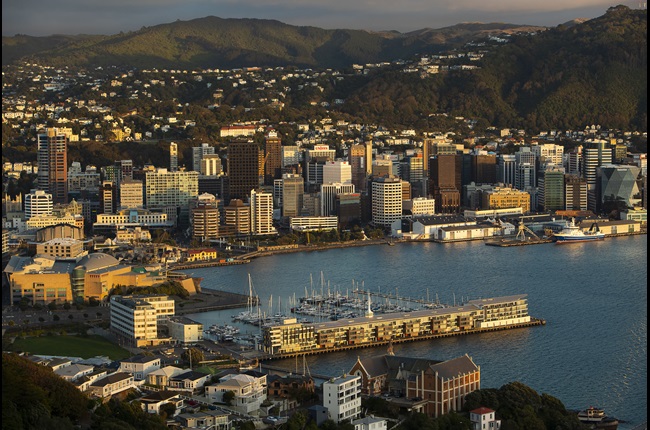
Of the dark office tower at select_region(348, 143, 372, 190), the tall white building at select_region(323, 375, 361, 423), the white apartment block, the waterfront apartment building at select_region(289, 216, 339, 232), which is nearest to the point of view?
the tall white building at select_region(323, 375, 361, 423)

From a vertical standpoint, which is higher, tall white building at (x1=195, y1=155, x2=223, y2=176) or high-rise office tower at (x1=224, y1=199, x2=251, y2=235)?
tall white building at (x1=195, y1=155, x2=223, y2=176)

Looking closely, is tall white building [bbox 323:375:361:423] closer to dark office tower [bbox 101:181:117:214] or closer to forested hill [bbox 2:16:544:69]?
dark office tower [bbox 101:181:117:214]

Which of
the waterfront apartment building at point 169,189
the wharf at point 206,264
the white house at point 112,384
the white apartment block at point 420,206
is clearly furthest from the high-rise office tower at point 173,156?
the white house at point 112,384

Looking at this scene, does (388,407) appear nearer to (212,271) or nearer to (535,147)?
(212,271)

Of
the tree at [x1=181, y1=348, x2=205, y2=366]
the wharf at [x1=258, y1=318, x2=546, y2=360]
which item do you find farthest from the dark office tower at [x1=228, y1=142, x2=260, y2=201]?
the tree at [x1=181, y1=348, x2=205, y2=366]

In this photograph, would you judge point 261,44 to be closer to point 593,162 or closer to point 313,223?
point 593,162

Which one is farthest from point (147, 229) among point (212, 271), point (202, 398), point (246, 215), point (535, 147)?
point (202, 398)
